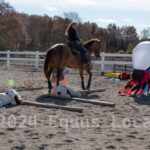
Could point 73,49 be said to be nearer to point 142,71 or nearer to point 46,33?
point 142,71

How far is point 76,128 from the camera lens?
14.9 feet

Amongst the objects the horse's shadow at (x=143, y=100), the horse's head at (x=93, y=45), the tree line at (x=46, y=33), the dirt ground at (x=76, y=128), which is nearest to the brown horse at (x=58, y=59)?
the horse's head at (x=93, y=45)

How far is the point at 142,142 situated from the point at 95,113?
1.98 metres

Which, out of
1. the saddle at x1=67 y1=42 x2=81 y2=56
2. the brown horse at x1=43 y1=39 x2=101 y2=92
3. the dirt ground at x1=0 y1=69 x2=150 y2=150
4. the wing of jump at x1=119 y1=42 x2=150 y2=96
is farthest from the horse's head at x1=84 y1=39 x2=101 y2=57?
the dirt ground at x1=0 y1=69 x2=150 y2=150

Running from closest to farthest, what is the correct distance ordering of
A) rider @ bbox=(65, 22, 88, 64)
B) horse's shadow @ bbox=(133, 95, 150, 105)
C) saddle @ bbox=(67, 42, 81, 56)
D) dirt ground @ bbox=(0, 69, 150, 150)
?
dirt ground @ bbox=(0, 69, 150, 150) < horse's shadow @ bbox=(133, 95, 150, 105) < rider @ bbox=(65, 22, 88, 64) < saddle @ bbox=(67, 42, 81, 56)

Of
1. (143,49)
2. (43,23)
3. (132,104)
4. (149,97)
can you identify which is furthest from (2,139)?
(43,23)

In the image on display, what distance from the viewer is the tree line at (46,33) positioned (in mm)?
37375

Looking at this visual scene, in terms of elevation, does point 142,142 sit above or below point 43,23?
below

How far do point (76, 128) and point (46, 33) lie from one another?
44.0 meters

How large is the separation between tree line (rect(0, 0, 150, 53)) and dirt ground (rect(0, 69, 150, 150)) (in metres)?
→ 31.4

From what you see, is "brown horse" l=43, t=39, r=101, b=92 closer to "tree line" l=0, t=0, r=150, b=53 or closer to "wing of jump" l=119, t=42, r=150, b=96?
"wing of jump" l=119, t=42, r=150, b=96

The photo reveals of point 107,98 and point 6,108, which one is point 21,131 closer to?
point 6,108

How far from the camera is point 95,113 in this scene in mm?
5758

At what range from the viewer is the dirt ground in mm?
3721
